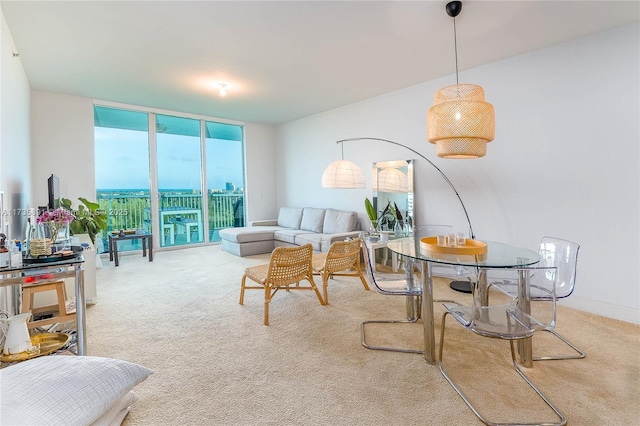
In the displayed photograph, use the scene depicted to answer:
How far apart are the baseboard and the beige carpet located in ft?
0.45

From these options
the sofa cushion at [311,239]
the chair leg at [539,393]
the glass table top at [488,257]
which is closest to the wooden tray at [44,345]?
the glass table top at [488,257]

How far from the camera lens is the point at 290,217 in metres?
6.46

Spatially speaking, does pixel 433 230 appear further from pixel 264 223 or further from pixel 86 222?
pixel 86 222

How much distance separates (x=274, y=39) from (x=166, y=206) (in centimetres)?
437

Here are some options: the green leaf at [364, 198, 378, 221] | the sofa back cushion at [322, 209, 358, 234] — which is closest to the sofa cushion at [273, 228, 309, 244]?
the sofa back cushion at [322, 209, 358, 234]

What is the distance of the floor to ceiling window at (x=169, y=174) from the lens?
5.72 m

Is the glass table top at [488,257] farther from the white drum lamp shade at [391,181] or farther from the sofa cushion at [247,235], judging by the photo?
the sofa cushion at [247,235]

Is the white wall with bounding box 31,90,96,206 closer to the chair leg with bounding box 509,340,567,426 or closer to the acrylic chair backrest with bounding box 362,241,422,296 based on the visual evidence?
the acrylic chair backrest with bounding box 362,241,422,296

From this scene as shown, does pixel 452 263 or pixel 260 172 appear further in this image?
pixel 260 172

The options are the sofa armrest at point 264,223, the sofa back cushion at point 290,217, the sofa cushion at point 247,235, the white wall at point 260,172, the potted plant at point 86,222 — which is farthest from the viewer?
the white wall at point 260,172

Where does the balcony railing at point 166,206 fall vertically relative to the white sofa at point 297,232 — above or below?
above

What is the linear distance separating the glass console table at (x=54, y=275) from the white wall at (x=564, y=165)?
12.9 ft

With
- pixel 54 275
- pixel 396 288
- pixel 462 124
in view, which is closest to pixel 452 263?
pixel 396 288

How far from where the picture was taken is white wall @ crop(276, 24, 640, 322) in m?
2.88
